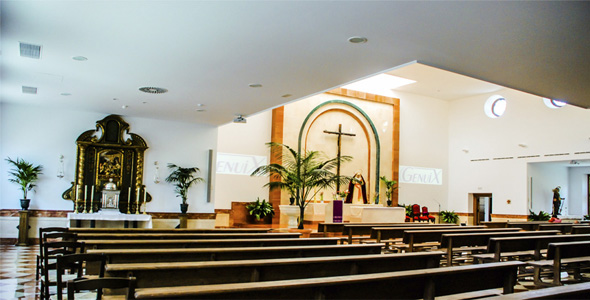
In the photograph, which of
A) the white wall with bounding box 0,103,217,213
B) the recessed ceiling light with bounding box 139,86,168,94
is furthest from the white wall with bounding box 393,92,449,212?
the recessed ceiling light with bounding box 139,86,168,94

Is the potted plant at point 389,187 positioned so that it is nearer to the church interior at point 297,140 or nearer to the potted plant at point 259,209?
the church interior at point 297,140

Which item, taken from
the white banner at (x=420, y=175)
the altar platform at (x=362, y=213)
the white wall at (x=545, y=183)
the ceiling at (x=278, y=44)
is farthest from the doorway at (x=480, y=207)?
the ceiling at (x=278, y=44)

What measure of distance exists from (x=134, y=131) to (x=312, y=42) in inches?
294

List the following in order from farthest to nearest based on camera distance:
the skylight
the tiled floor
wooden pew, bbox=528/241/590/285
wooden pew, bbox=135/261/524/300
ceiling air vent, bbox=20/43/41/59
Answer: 1. the skylight
2. ceiling air vent, bbox=20/43/41/59
3. the tiled floor
4. wooden pew, bbox=528/241/590/285
5. wooden pew, bbox=135/261/524/300

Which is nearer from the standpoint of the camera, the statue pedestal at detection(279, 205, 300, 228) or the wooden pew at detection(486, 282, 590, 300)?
the wooden pew at detection(486, 282, 590, 300)

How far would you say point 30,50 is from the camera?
6098 mm

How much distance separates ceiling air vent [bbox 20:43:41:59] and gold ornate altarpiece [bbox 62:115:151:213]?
510 cm

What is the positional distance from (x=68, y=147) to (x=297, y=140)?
7516 millimetres

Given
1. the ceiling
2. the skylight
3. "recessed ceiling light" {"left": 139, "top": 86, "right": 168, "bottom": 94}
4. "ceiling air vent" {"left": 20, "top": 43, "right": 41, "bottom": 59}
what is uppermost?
the skylight

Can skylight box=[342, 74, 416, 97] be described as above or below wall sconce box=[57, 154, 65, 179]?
above

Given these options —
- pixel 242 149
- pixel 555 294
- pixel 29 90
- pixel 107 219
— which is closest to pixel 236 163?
pixel 242 149

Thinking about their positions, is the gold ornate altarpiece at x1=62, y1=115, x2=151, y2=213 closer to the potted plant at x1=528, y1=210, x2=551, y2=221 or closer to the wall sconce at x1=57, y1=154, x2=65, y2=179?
the wall sconce at x1=57, y1=154, x2=65, y2=179

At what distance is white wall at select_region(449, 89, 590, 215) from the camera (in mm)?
15594

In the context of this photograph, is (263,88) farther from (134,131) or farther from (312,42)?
(134,131)
